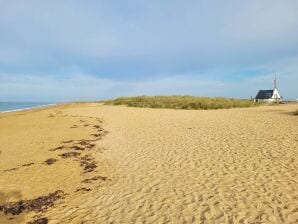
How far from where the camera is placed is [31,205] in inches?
321

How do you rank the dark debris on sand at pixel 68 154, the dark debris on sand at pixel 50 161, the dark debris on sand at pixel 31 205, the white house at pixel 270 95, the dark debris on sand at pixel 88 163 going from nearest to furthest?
1. the dark debris on sand at pixel 31 205
2. the dark debris on sand at pixel 88 163
3. the dark debris on sand at pixel 50 161
4. the dark debris on sand at pixel 68 154
5. the white house at pixel 270 95

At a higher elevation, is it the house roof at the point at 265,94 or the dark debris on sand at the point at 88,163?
the house roof at the point at 265,94

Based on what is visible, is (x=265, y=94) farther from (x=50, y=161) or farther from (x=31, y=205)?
(x=31, y=205)

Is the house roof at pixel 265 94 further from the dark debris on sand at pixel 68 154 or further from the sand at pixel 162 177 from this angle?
the dark debris on sand at pixel 68 154

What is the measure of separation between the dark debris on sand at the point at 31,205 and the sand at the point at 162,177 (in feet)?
0.54

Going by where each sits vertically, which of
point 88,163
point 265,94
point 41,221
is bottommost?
point 41,221

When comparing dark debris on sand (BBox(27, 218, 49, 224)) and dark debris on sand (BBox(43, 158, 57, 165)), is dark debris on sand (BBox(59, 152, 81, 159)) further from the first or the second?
dark debris on sand (BBox(27, 218, 49, 224))

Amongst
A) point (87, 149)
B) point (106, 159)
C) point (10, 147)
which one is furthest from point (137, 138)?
point (10, 147)

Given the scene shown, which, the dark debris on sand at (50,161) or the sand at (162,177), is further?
the dark debris on sand at (50,161)

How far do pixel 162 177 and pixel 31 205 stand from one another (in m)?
3.88

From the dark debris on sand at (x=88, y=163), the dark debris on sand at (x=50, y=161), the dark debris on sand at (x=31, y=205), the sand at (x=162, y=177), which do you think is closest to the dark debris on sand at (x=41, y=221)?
the sand at (x=162, y=177)

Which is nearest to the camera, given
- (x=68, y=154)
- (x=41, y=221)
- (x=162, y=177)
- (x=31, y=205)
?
(x=41, y=221)

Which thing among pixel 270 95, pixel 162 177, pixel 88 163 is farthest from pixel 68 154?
pixel 270 95

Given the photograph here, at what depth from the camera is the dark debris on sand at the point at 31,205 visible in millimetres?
7929
